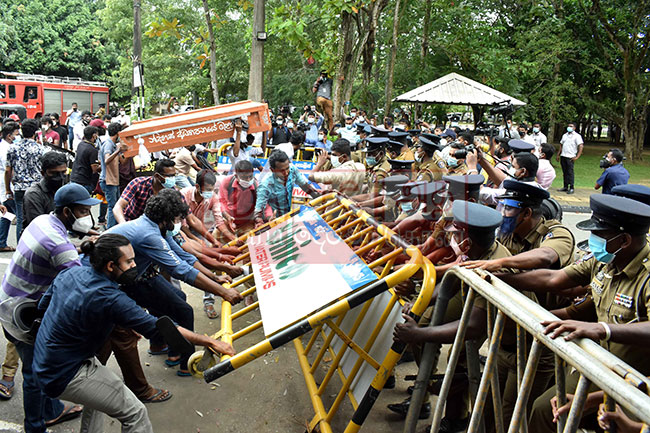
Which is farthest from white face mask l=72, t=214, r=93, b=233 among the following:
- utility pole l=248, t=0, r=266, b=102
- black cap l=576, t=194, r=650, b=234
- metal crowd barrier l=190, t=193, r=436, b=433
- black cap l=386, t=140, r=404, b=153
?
utility pole l=248, t=0, r=266, b=102

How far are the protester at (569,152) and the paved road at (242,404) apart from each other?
38.4 ft

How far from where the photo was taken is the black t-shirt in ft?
27.7

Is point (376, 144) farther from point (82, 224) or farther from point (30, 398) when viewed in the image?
point (30, 398)

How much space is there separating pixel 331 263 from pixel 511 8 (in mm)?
26876

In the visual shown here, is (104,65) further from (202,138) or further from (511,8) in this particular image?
(202,138)

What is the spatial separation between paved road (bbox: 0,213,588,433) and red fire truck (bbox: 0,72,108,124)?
22.7 meters

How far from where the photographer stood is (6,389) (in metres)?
3.99

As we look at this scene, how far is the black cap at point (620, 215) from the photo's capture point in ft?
8.11

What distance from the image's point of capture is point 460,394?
3.72m

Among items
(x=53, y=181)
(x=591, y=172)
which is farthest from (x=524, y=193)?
(x=591, y=172)

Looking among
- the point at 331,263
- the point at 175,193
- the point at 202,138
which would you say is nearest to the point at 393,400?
the point at 331,263

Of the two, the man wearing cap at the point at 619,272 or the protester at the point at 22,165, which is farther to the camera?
the protester at the point at 22,165

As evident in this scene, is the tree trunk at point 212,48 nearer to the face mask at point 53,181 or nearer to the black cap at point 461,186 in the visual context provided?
Result: the face mask at point 53,181

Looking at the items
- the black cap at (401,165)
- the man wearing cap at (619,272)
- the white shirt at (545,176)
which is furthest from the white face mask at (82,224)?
the white shirt at (545,176)
